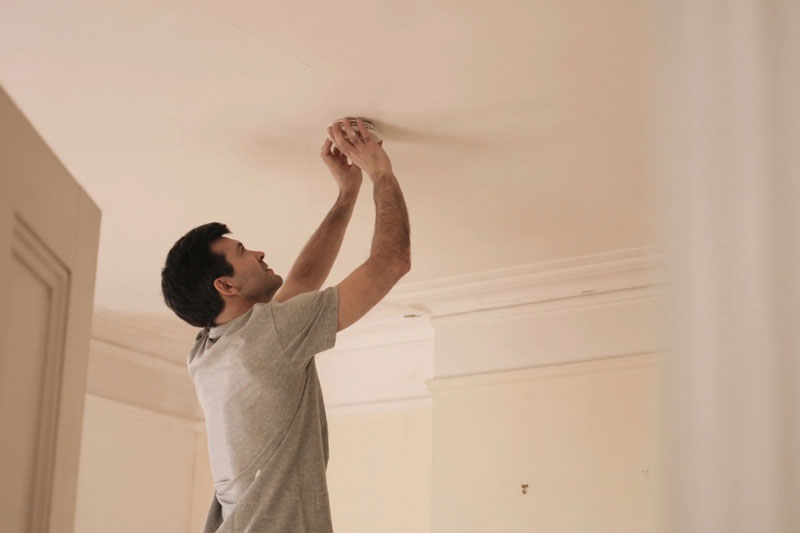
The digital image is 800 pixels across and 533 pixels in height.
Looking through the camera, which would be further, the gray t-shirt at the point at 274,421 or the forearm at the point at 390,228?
the forearm at the point at 390,228

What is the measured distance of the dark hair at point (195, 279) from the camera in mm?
2688

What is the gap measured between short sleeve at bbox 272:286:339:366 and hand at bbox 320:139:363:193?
25.2 inches

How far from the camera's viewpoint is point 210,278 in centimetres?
270

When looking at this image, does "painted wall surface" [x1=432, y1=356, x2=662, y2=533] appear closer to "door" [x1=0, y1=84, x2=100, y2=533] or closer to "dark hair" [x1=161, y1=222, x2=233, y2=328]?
"dark hair" [x1=161, y1=222, x2=233, y2=328]

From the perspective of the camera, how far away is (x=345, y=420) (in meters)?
5.04

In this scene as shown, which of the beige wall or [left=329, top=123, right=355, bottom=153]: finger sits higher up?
[left=329, top=123, right=355, bottom=153]: finger

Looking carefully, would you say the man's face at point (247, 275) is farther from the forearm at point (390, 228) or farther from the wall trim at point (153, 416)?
the wall trim at point (153, 416)

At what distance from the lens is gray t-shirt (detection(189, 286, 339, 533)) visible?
7.91ft

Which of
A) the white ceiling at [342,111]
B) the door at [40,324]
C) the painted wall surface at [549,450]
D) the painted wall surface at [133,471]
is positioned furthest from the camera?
the painted wall surface at [133,471]

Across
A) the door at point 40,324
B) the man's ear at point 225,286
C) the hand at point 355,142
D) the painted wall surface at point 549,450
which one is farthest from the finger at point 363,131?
the painted wall surface at point 549,450

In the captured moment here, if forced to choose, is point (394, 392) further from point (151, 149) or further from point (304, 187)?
point (151, 149)

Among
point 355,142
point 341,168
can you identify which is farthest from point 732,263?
point 341,168

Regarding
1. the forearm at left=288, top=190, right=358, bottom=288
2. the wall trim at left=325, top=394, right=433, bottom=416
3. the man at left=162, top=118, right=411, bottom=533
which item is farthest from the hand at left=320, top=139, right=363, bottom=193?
the wall trim at left=325, top=394, right=433, bottom=416

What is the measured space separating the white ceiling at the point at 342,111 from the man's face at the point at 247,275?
0.41 m
